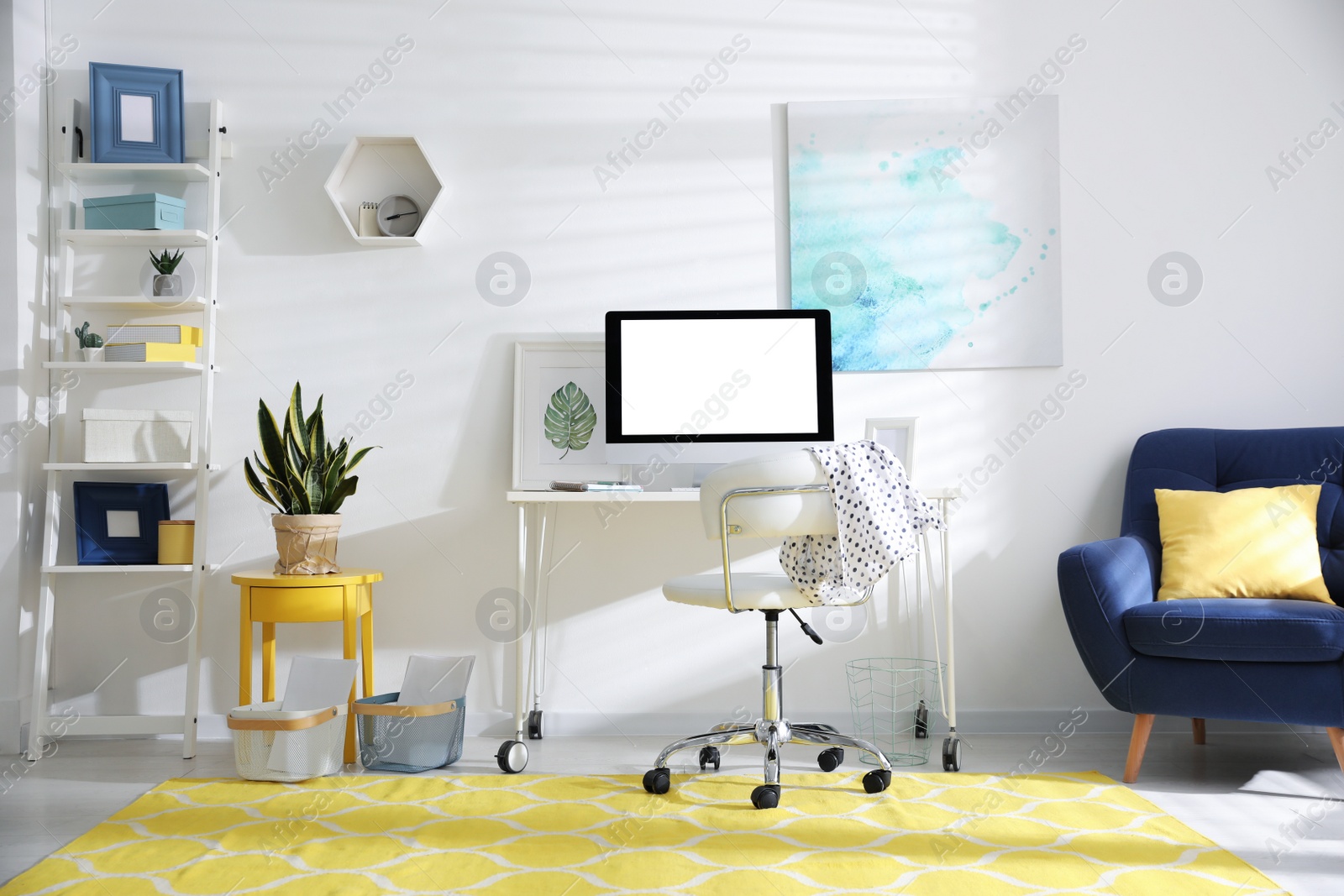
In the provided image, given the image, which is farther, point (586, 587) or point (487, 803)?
point (586, 587)

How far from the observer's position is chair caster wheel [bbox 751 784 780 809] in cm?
202

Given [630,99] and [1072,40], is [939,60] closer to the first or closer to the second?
[1072,40]

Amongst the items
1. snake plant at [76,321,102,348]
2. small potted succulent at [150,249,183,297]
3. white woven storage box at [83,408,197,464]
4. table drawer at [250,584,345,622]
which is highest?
small potted succulent at [150,249,183,297]

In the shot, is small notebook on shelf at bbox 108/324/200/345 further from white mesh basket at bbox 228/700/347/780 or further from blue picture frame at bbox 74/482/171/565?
white mesh basket at bbox 228/700/347/780

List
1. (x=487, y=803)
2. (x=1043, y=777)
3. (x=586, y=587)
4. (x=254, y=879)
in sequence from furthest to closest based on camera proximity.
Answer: (x=586, y=587)
(x=1043, y=777)
(x=487, y=803)
(x=254, y=879)

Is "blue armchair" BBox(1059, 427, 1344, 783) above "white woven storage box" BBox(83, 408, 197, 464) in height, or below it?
below

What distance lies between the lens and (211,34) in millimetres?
2889

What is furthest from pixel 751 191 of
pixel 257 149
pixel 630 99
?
pixel 257 149

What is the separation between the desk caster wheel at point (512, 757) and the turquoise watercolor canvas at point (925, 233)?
1461mm

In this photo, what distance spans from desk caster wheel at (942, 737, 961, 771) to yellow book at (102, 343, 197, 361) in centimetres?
243

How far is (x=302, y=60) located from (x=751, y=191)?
4.80 feet

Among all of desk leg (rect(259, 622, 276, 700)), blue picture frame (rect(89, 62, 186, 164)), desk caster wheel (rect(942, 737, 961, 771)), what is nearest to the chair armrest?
desk caster wheel (rect(942, 737, 961, 771))

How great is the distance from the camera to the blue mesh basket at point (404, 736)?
2.38 m

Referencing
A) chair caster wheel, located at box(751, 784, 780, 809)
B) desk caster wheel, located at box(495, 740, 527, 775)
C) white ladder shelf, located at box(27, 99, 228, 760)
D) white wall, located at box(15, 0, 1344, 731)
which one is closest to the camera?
chair caster wheel, located at box(751, 784, 780, 809)
